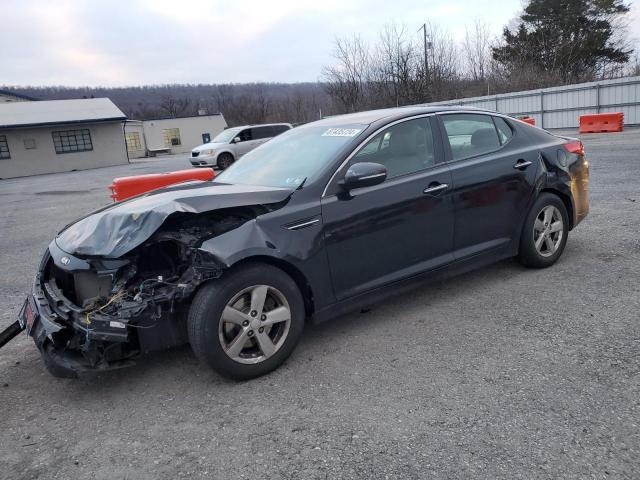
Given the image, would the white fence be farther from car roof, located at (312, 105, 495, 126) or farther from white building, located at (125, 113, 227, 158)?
white building, located at (125, 113, 227, 158)

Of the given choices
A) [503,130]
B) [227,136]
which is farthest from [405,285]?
[227,136]

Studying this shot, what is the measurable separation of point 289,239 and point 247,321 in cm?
60

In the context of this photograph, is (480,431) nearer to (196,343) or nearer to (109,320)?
(196,343)

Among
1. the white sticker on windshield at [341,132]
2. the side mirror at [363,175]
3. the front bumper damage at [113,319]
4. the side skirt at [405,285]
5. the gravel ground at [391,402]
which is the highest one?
the white sticker on windshield at [341,132]

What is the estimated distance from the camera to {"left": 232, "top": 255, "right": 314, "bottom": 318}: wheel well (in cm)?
331

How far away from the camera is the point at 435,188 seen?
13.4 ft

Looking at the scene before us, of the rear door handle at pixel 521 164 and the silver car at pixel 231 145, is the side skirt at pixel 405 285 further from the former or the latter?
the silver car at pixel 231 145

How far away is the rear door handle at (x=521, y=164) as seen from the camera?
4.63 m

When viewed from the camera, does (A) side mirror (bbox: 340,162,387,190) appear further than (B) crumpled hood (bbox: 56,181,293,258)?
Yes

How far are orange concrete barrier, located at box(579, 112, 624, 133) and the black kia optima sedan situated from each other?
1826 cm

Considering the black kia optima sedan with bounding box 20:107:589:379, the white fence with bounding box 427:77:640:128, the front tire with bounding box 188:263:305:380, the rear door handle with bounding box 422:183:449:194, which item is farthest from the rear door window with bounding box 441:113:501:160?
the white fence with bounding box 427:77:640:128

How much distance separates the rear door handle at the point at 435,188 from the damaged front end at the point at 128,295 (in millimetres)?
1275

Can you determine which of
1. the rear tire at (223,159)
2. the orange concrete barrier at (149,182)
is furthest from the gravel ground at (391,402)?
the rear tire at (223,159)

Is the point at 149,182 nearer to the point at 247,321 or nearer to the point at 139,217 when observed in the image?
the point at 139,217
